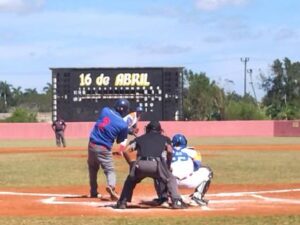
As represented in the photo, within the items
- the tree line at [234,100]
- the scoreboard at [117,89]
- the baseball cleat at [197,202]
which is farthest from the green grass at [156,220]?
the tree line at [234,100]

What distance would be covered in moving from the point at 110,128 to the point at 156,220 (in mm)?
2876

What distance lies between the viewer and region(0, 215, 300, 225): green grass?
398 inches

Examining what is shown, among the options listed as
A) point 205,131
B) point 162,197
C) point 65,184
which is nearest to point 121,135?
point 162,197

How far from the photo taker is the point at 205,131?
7094 cm

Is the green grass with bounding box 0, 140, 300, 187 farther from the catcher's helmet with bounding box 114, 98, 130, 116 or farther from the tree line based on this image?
the tree line

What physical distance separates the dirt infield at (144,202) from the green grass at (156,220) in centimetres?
61

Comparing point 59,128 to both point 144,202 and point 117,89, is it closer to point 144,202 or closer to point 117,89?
point 117,89

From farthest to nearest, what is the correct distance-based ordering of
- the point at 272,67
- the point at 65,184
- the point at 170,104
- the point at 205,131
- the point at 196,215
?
the point at 272,67
the point at 205,131
the point at 170,104
the point at 65,184
the point at 196,215

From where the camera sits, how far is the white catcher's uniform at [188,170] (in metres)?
12.4

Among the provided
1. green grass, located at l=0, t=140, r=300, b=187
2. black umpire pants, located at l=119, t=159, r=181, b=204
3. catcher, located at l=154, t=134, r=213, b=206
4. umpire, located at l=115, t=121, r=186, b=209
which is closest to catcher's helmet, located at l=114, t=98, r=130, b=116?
catcher, located at l=154, t=134, r=213, b=206

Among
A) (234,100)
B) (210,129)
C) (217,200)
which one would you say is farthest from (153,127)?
(234,100)

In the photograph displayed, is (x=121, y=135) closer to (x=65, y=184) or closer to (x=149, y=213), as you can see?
(x=149, y=213)

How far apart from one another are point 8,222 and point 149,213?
222cm

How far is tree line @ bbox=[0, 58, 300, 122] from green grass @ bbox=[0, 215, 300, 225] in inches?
3229
